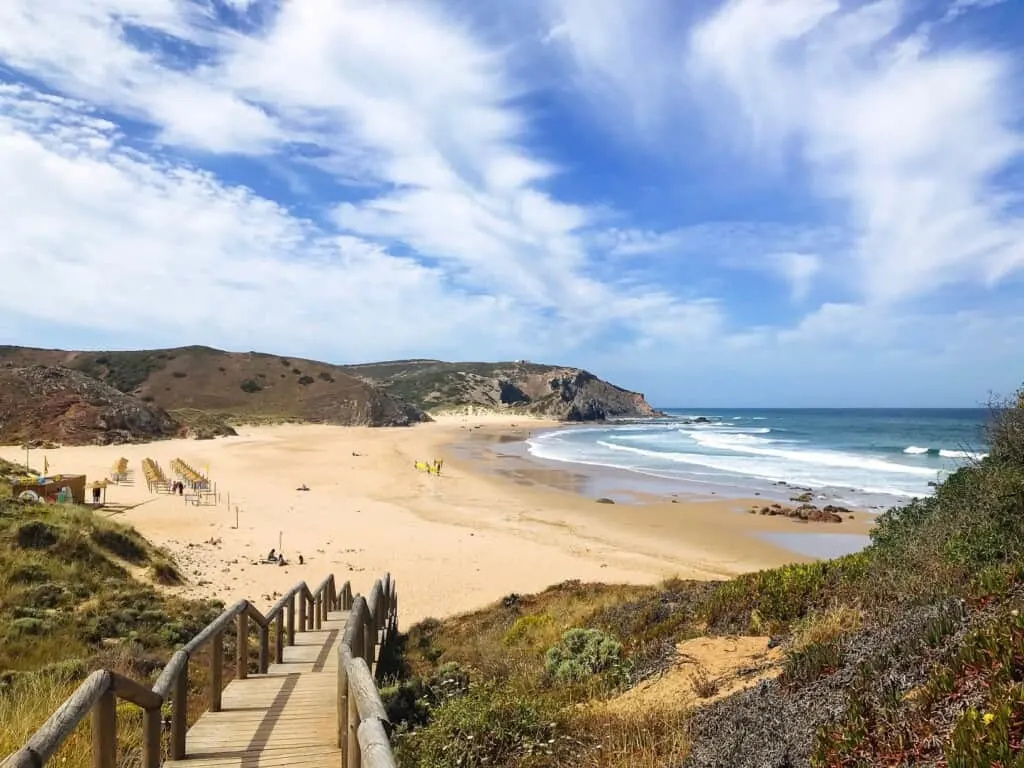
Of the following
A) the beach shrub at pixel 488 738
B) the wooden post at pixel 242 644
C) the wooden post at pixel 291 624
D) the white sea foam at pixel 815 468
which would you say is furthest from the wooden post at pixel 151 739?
the white sea foam at pixel 815 468

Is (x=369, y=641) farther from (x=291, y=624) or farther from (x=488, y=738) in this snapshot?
(x=488, y=738)

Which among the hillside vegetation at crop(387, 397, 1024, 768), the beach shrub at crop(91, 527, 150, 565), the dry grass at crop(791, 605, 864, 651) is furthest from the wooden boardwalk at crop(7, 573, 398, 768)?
the beach shrub at crop(91, 527, 150, 565)

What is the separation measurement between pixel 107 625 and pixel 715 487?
1027 inches

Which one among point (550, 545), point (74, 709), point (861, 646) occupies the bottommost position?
point (550, 545)

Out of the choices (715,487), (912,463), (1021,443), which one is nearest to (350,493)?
(715,487)

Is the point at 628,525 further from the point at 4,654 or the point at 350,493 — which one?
the point at 4,654

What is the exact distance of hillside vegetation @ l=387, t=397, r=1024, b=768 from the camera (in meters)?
3.19

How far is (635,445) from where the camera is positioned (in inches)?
2250

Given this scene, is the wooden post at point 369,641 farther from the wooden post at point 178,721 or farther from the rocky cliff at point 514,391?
the rocky cliff at point 514,391

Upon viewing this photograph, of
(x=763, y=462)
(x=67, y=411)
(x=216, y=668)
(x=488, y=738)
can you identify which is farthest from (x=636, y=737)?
(x=67, y=411)

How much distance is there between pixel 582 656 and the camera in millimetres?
6934

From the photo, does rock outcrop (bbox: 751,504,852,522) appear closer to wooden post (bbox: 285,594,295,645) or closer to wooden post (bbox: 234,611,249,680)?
wooden post (bbox: 285,594,295,645)

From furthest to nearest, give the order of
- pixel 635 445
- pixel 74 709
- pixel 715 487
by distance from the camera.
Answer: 1. pixel 635 445
2. pixel 715 487
3. pixel 74 709

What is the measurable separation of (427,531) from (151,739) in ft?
55.6
